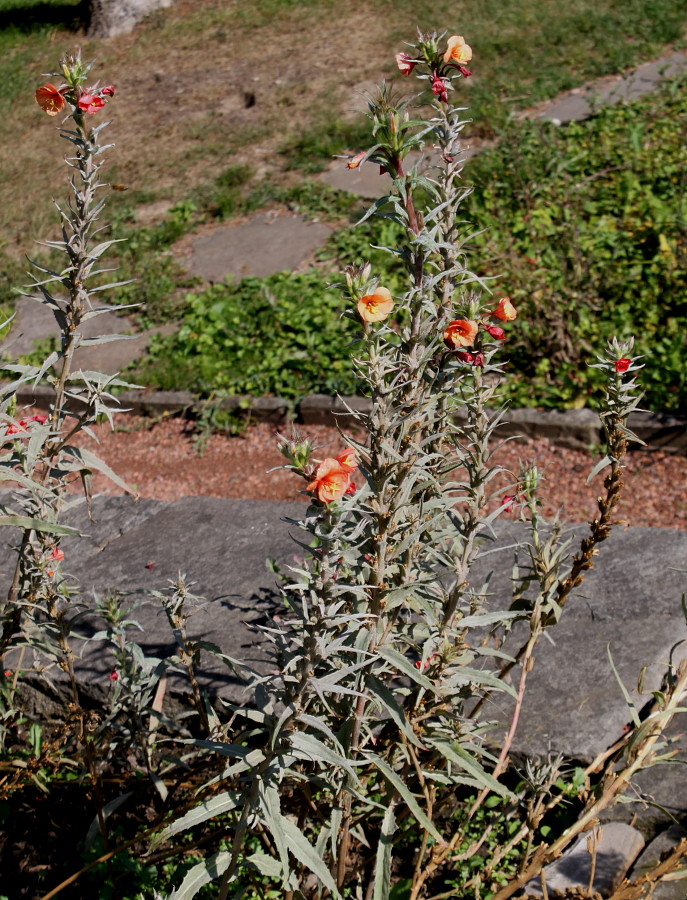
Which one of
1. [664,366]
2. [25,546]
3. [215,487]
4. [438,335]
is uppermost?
[438,335]

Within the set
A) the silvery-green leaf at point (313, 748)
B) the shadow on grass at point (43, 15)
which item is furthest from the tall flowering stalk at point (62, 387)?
the shadow on grass at point (43, 15)

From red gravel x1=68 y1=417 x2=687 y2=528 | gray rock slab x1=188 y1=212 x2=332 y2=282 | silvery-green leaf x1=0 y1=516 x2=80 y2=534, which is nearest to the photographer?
silvery-green leaf x1=0 y1=516 x2=80 y2=534

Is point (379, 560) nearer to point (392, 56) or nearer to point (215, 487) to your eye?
point (215, 487)

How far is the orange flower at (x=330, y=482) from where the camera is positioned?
121 cm

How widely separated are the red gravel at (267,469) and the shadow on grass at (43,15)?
34.8 feet

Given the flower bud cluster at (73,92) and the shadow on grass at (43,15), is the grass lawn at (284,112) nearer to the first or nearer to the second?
the shadow on grass at (43,15)

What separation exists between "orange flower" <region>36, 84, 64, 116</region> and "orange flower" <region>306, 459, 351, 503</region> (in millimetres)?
872

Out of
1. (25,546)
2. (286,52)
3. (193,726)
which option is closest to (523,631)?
(193,726)

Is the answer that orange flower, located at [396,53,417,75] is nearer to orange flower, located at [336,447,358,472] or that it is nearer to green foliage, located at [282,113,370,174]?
orange flower, located at [336,447,358,472]

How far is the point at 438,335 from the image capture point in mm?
1589

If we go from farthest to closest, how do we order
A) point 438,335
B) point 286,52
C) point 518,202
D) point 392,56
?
1. point 286,52
2. point 392,56
3. point 518,202
4. point 438,335

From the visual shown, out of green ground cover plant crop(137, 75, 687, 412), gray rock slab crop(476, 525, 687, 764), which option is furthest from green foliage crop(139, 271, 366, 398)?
gray rock slab crop(476, 525, 687, 764)

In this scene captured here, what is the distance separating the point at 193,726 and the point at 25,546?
34.5 inches

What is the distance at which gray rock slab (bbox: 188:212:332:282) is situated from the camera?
21.0 feet
